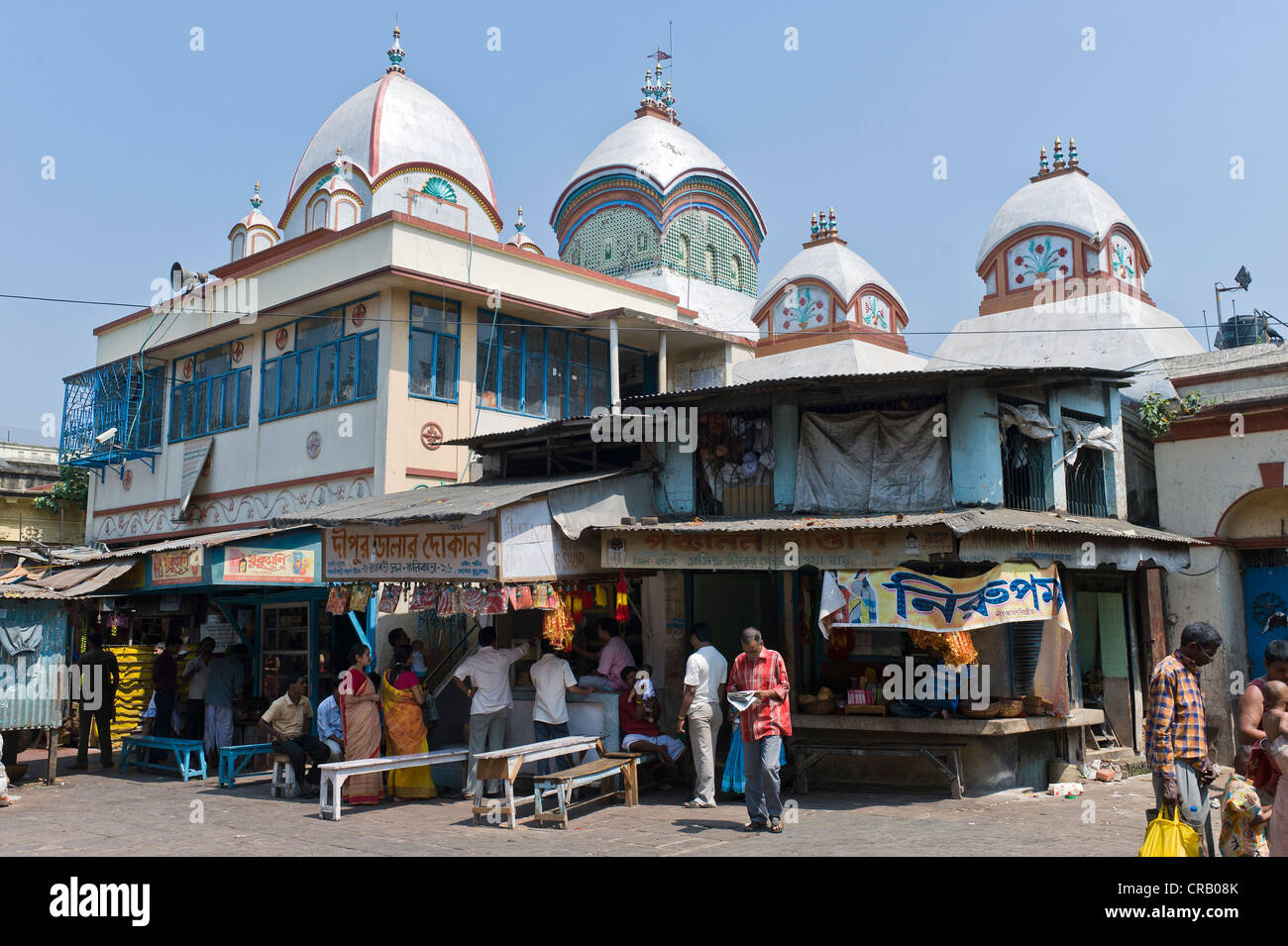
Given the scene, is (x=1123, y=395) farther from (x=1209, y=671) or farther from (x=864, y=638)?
(x=864, y=638)

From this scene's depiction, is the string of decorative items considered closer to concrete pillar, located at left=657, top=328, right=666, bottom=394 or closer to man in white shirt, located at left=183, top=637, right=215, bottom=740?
man in white shirt, located at left=183, top=637, right=215, bottom=740

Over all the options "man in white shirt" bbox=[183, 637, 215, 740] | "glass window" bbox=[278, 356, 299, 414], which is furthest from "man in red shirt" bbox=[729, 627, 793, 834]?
"glass window" bbox=[278, 356, 299, 414]

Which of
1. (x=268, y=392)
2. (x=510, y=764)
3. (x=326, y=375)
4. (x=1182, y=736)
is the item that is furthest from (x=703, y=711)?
(x=268, y=392)

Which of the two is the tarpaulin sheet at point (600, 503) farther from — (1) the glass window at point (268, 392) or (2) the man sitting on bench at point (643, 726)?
(1) the glass window at point (268, 392)

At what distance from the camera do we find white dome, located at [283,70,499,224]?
71.5 ft

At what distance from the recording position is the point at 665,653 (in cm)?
1268

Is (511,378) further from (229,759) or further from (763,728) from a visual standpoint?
(763,728)

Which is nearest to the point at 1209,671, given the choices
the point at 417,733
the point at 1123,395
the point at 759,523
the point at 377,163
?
the point at 1123,395

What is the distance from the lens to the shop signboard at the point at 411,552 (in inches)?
435

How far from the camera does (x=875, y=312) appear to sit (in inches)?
1037

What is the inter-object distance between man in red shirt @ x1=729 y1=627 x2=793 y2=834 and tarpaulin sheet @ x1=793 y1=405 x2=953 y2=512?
3107 mm

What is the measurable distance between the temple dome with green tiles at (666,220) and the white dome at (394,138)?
133 inches

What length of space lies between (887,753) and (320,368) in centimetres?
1137

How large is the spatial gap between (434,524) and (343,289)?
6.76 metres
